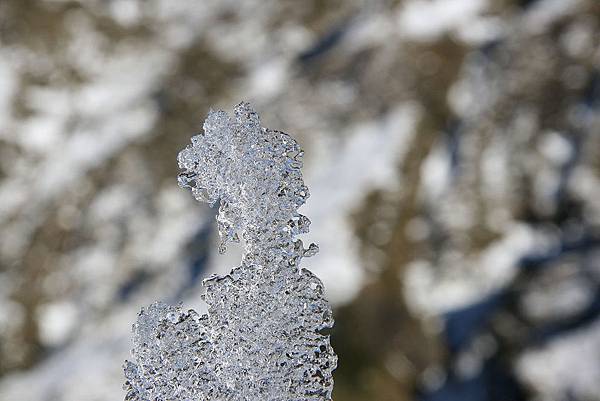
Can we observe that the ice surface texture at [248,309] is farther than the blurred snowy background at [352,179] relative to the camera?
No

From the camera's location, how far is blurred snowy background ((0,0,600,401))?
64.8ft

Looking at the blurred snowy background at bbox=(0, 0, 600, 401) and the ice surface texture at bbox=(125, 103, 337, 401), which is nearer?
the ice surface texture at bbox=(125, 103, 337, 401)

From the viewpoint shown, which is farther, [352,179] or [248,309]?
[352,179]

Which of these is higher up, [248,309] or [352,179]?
[352,179]

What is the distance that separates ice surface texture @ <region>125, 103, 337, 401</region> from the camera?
3387 mm

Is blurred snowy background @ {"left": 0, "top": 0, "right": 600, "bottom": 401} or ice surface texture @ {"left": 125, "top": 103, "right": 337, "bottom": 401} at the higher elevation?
blurred snowy background @ {"left": 0, "top": 0, "right": 600, "bottom": 401}

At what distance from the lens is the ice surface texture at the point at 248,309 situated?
11.1 feet

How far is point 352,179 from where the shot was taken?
75.7ft

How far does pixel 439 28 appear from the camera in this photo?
26.9 m

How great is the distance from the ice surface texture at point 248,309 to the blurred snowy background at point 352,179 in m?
14.2

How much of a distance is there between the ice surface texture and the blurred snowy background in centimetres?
1416

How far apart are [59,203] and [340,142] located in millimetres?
7282

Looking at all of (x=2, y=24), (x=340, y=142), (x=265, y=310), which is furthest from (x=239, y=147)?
(x=2, y=24)

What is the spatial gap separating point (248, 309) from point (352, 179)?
19.8 meters
